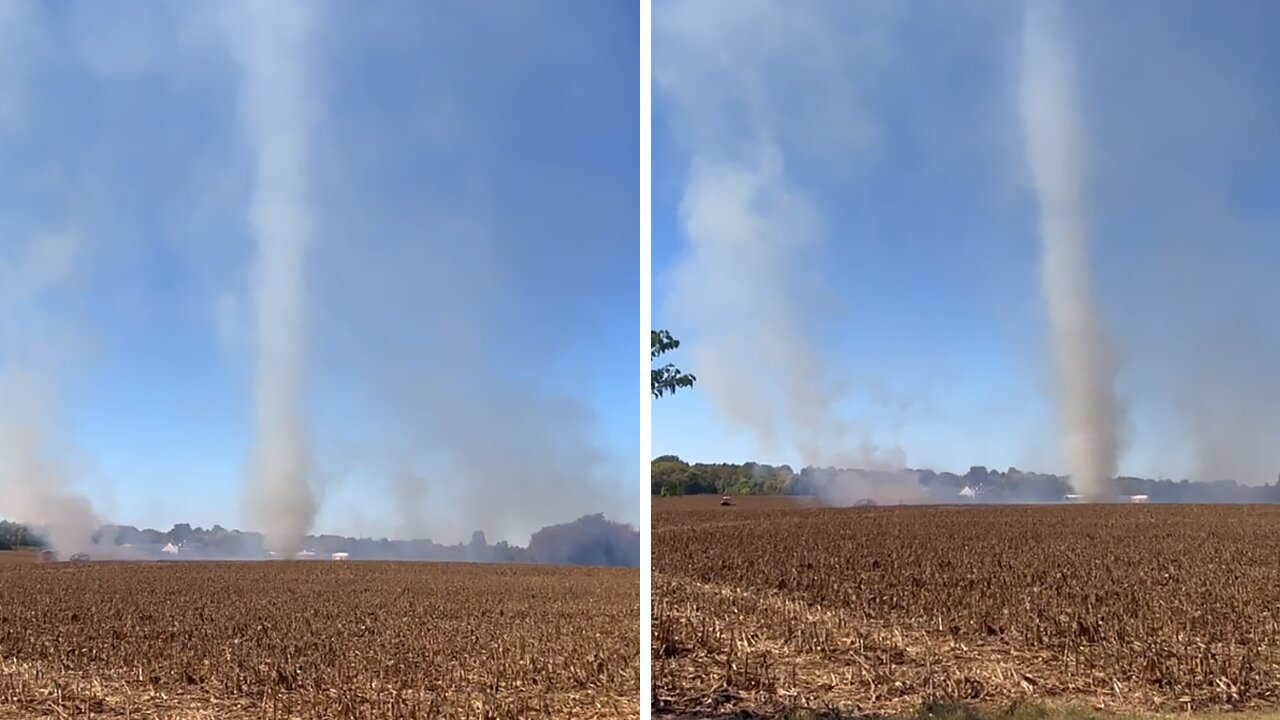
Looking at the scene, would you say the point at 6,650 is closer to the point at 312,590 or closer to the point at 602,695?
the point at 602,695

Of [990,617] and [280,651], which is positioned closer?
[280,651]

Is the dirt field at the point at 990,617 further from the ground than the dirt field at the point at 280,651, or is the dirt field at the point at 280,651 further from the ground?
the dirt field at the point at 990,617

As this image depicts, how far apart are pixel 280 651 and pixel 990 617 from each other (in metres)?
6.85

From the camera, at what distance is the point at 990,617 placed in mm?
8797

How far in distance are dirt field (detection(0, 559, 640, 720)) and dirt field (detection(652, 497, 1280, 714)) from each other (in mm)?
916

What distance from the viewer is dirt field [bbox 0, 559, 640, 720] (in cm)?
704

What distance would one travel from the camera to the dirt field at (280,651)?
277 inches

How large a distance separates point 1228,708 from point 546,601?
32.3ft

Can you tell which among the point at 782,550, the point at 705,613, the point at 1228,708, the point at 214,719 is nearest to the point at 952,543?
the point at 782,550

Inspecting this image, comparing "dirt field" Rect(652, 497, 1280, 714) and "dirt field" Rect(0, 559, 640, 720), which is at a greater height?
"dirt field" Rect(652, 497, 1280, 714)

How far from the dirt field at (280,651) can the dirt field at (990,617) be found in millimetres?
916

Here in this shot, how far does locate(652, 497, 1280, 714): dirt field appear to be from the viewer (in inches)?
276

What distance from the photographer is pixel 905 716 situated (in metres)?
6.55

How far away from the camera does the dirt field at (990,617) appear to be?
23.0 feet
